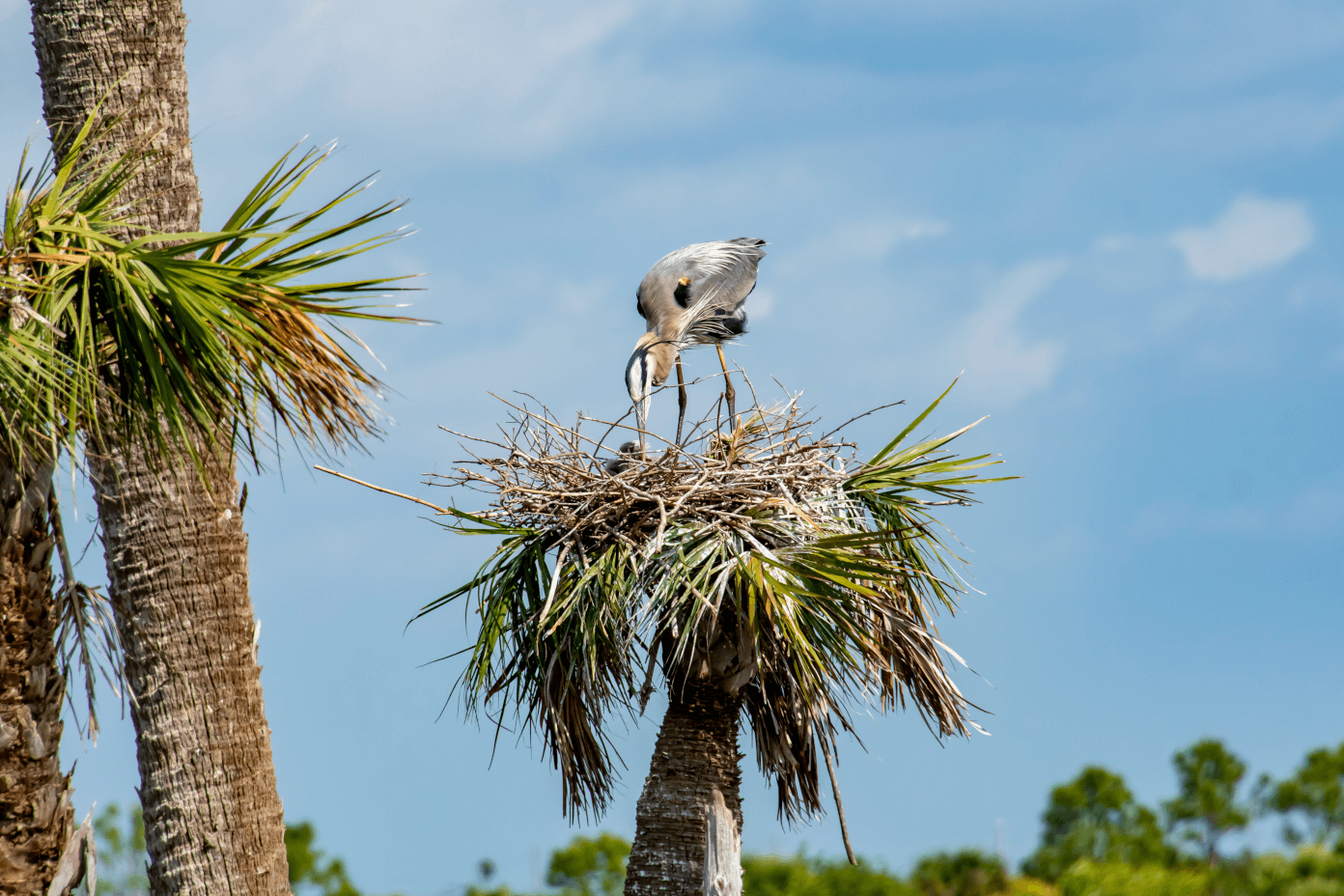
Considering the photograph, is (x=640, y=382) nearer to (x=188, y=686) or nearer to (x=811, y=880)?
(x=188, y=686)

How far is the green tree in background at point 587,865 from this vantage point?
2180 cm

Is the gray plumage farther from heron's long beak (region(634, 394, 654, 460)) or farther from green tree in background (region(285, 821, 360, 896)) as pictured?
green tree in background (region(285, 821, 360, 896))

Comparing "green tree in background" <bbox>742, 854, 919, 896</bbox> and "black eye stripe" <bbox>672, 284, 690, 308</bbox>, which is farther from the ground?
"black eye stripe" <bbox>672, 284, 690, 308</bbox>

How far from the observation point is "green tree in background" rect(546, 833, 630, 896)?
21.8 meters

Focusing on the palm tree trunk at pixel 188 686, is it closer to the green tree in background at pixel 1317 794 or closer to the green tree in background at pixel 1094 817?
the green tree in background at pixel 1094 817

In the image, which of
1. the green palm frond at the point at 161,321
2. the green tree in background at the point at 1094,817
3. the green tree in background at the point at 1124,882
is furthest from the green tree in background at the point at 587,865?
the green palm frond at the point at 161,321

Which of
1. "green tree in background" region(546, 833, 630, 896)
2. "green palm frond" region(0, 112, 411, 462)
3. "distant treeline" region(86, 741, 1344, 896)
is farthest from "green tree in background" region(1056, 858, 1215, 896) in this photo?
"green tree in background" region(546, 833, 630, 896)

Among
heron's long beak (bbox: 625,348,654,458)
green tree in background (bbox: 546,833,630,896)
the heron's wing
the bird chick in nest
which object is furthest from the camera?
green tree in background (bbox: 546,833,630,896)

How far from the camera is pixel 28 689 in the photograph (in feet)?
19.5

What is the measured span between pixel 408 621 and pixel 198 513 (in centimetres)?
190

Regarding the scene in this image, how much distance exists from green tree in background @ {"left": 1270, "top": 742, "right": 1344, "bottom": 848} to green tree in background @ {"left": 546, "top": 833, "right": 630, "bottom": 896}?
38.0ft

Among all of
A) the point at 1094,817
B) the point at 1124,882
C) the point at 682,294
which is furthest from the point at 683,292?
the point at 1094,817

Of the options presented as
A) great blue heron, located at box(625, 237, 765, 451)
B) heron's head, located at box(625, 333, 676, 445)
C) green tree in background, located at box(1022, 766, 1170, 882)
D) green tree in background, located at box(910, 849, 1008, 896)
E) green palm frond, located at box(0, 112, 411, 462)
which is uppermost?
great blue heron, located at box(625, 237, 765, 451)

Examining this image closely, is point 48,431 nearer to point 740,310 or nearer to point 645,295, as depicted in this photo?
point 645,295
